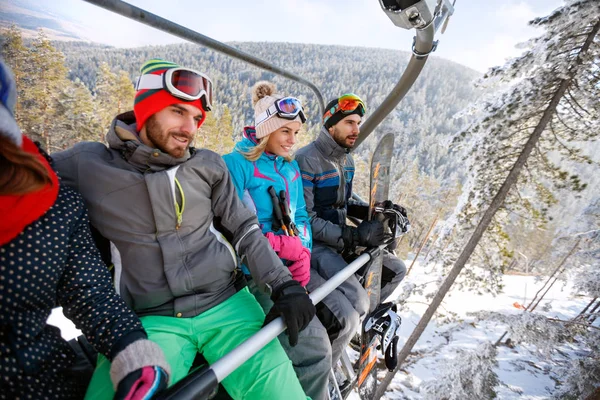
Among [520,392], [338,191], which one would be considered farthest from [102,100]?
[520,392]

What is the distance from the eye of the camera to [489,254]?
9734 millimetres

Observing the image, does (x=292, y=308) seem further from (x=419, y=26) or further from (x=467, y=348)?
(x=467, y=348)

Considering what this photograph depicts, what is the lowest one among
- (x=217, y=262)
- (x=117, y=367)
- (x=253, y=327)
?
(x=253, y=327)

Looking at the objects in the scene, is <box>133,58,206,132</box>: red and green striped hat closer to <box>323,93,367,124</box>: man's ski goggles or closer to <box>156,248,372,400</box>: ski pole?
<box>156,248,372,400</box>: ski pole

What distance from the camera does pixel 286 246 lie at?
255 centimetres

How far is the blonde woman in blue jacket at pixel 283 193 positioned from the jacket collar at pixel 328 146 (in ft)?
1.95

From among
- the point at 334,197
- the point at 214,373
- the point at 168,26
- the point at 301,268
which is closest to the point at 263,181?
the point at 301,268

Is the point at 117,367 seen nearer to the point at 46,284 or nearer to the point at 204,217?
the point at 46,284

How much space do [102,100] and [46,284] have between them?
101ft

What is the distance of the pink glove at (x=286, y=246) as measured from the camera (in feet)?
8.32

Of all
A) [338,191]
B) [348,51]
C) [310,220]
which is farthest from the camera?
[348,51]

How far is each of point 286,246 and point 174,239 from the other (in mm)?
988

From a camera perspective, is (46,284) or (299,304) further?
(299,304)

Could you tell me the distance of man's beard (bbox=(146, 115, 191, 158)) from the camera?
1.99 m
